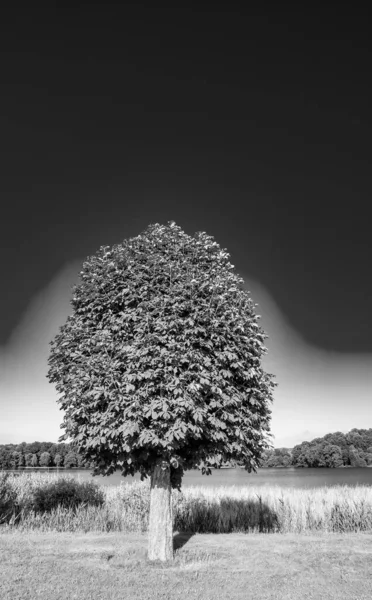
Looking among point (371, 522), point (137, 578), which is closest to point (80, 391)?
point (137, 578)

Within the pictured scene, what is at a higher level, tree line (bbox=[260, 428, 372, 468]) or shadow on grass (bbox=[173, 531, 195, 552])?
tree line (bbox=[260, 428, 372, 468])

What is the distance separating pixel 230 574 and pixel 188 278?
6.96 meters

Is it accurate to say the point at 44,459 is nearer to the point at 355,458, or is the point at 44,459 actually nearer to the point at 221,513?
the point at 221,513

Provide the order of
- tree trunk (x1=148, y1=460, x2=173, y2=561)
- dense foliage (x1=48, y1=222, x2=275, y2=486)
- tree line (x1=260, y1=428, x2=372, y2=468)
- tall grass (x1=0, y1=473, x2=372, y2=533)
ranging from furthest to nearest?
tree line (x1=260, y1=428, x2=372, y2=468) → tall grass (x1=0, y1=473, x2=372, y2=533) → tree trunk (x1=148, y1=460, x2=173, y2=561) → dense foliage (x1=48, y1=222, x2=275, y2=486)

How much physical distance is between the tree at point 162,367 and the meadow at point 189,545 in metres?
1.86

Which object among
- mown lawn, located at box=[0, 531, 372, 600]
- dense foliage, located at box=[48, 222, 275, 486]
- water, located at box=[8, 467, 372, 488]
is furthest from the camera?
water, located at box=[8, 467, 372, 488]

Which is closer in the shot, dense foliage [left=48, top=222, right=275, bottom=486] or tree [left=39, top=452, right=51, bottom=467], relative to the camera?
dense foliage [left=48, top=222, right=275, bottom=486]

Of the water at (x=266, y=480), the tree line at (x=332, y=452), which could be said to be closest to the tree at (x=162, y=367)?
the water at (x=266, y=480)

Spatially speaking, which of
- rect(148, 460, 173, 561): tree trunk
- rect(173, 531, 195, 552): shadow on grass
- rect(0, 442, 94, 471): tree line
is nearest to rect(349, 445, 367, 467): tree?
rect(0, 442, 94, 471): tree line

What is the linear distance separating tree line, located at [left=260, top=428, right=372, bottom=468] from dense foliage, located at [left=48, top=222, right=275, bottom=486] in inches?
3249

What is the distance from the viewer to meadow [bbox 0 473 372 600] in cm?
840

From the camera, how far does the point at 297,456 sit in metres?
96.8

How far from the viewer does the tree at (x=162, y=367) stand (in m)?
9.86

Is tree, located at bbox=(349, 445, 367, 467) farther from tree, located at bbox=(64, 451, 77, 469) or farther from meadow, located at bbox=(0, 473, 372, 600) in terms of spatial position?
meadow, located at bbox=(0, 473, 372, 600)
